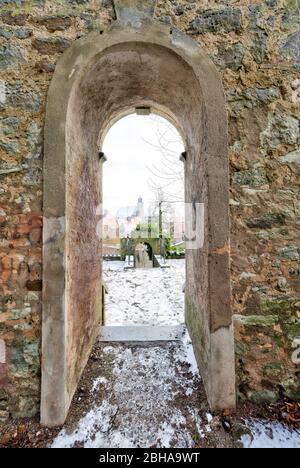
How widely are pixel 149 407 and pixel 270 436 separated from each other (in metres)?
0.83

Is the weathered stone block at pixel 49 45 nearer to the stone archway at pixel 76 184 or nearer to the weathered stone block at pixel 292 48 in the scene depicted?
the stone archway at pixel 76 184

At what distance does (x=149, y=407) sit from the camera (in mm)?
1668

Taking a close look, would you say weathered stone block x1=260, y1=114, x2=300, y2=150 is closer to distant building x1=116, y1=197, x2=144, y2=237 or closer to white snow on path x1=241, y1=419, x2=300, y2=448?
white snow on path x1=241, y1=419, x2=300, y2=448

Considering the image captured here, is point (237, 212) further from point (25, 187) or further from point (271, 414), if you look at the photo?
point (25, 187)

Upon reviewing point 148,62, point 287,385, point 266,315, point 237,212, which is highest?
point 148,62

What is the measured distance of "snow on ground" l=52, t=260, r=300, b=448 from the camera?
4.66 feet

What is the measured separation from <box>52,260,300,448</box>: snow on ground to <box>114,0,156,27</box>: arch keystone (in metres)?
2.90

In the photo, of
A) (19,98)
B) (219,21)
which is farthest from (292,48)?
(19,98)

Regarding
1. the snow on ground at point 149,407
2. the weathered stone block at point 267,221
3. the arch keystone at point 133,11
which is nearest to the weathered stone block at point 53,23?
the arch keystone at point 133,11

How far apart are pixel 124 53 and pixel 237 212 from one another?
1551mm

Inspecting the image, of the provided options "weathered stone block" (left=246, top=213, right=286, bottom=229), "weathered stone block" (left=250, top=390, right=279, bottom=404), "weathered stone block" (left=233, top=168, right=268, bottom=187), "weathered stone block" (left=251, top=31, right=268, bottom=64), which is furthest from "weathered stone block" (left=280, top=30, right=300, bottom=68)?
"weathered stone block" (left=250, top=390, right=279, bottom=404)

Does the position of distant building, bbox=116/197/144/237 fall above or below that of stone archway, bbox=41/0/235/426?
above
